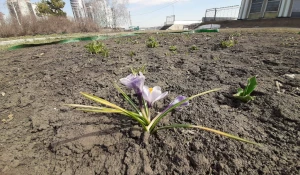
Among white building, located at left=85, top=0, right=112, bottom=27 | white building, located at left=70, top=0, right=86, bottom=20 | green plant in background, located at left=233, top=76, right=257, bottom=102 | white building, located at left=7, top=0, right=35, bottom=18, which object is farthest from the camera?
white building, located at left=70, top=0, right=86, bottom=20

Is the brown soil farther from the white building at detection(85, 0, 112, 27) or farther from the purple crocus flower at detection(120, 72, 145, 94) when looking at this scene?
the white building at detection(85, 0, 112, 27)

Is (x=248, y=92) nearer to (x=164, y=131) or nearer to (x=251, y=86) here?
(x=251, y=86)

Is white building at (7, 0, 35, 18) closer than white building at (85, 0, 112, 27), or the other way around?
white building at (7, 0, 35, 18)

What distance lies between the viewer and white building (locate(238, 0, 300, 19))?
1288cm

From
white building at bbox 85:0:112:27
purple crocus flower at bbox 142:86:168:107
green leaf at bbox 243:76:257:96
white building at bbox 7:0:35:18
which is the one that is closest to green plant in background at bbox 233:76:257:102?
green leaf at bbox 243:76:257:96

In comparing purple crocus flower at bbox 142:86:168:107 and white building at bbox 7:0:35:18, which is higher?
white building at bbox 7:0:35:18

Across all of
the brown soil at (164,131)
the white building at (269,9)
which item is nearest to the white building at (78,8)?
the white building at (269,9)

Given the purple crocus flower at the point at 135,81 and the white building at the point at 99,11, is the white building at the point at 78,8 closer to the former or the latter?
the white building at the point at 99,11

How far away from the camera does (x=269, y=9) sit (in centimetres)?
1401

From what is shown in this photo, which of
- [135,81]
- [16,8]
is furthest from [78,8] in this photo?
[135,81]

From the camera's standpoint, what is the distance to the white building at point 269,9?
12883 millimetres

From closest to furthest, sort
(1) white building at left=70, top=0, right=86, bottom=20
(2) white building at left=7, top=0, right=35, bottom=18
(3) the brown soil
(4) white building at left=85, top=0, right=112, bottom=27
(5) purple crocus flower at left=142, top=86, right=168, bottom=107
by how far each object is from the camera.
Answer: (3) the brown soil
(5) purple crocus flower at left=142, top=86, right=168, bottom=107
(2) white building at left=7, top=0, right=35, bottom=18
(4) white building at left=85, top=0, right=112, bottom=27
(1) white building at left=70, top=0, right=86, bottom=20

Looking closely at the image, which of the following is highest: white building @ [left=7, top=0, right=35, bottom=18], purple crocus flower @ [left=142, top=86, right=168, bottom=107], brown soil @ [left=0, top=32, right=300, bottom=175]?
white building @ [left=7, top=0, right=35, bottom=18]

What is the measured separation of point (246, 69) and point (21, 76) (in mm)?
2898
